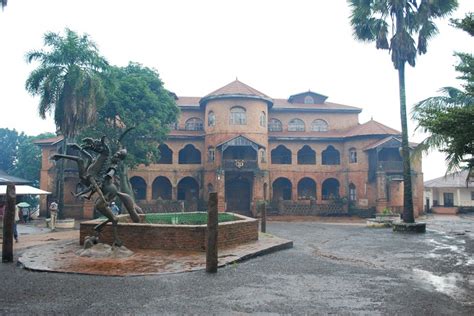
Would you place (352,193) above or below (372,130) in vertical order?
below

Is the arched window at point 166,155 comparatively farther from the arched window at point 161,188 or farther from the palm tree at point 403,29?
the palm tree at point 403,29

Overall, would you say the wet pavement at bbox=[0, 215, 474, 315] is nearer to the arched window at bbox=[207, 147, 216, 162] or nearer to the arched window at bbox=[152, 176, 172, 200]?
the arched window at bbox=[207, 147, 216, 162]

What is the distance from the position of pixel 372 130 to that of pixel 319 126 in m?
5.78

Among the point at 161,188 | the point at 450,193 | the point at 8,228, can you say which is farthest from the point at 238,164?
the point at 450,193

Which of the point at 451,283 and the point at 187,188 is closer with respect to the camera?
the point at 451,283

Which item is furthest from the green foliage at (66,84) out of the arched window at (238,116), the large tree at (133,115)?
the arched window at (238,116)

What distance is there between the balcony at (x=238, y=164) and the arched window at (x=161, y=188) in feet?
24.4

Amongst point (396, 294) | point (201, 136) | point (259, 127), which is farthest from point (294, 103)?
point (396, 294)

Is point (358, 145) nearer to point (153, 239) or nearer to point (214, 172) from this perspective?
point (214, 172)

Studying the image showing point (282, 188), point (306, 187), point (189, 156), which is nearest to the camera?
point (282, 188)

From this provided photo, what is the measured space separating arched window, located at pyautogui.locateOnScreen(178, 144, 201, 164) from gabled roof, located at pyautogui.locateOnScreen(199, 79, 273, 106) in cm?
468

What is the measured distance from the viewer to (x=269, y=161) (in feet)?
112

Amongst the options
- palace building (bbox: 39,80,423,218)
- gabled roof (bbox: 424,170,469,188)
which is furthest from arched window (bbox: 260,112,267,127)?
gabled roof (bbox: 424,170,469,188)

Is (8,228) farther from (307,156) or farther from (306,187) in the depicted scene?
(307,156)
